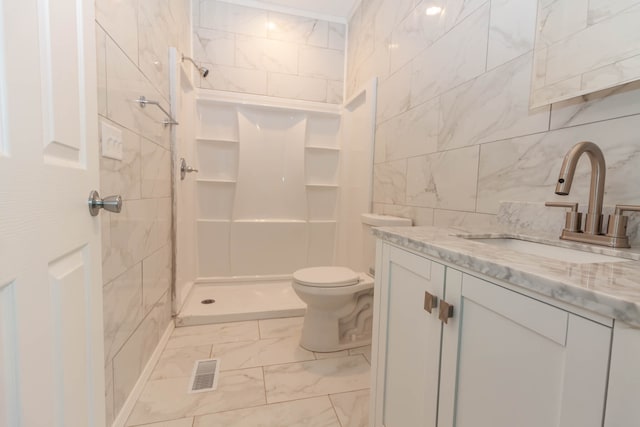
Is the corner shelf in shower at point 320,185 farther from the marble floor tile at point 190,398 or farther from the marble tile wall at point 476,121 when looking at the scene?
the marble floor tile at point 190,398

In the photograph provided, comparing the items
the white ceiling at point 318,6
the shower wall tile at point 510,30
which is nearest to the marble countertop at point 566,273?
the shower wall tile at point 510,30

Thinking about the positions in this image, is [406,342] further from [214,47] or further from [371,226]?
[214,47]

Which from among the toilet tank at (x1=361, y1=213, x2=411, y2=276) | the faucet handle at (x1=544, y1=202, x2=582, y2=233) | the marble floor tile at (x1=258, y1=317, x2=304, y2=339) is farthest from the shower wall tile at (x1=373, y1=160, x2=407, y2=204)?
the marble floor tile at (x1=258, y1=317, x2=304, y2=339)

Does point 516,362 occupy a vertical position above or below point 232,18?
below

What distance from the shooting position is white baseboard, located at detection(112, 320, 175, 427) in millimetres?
1168

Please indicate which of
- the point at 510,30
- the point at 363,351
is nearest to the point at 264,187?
the point at 363,351

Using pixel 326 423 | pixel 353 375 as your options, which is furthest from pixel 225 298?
pixel 326 423

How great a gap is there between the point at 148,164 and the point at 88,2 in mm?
903

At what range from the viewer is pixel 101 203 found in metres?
0.74

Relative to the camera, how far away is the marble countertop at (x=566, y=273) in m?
0.38

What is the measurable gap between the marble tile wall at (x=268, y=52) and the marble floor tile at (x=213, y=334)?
1.99 meters

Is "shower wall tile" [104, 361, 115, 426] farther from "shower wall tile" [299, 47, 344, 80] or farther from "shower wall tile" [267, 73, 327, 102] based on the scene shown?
"shower wall tile" [299, 47, 344, 80]

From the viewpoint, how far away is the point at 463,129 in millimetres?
1297

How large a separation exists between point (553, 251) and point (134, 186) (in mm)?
1607
